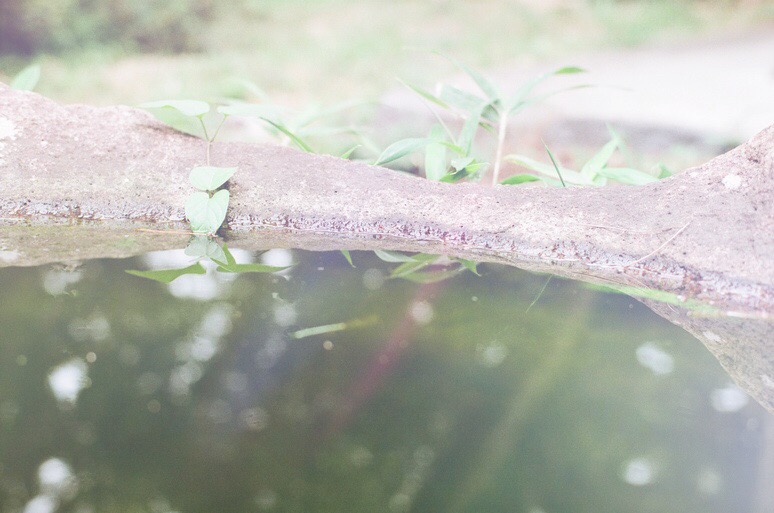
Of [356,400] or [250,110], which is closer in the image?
[356,400]

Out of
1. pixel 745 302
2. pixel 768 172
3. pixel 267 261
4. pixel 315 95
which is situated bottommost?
pixel 315 95

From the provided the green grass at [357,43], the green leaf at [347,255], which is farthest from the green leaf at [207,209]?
the green grass at [357,43]

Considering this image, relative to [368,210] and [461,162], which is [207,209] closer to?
[368,210]

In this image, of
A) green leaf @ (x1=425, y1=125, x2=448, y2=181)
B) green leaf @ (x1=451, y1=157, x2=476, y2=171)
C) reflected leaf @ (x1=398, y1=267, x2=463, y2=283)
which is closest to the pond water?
reflected leaf @ (x1=398, y1=267, x2=463, y2=283)

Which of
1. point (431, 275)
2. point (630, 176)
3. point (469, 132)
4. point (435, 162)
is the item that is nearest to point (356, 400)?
point (431, 275)

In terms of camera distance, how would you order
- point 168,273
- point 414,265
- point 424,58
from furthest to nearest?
point 424,58 < point 414,265 < point 168,273

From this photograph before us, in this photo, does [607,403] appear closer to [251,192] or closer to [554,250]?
[554,250]

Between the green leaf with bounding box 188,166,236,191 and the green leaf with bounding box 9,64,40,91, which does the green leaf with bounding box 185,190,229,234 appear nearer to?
the green leaf with bounding box 188,166,236,191

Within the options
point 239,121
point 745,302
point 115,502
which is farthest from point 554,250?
point 239,121
